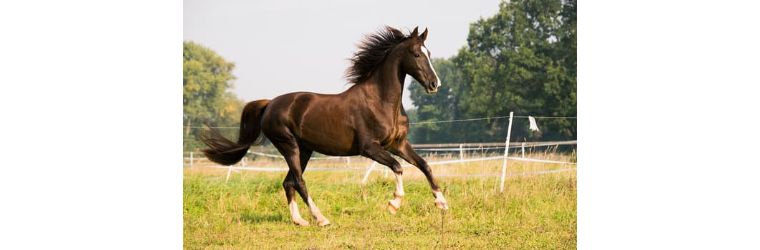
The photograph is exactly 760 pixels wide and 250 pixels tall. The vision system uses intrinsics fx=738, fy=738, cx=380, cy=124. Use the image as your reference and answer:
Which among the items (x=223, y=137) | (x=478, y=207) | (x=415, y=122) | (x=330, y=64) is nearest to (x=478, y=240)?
(x=478, y=207)

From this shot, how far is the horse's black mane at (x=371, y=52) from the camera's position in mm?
6121

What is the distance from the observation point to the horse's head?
19.1 feet

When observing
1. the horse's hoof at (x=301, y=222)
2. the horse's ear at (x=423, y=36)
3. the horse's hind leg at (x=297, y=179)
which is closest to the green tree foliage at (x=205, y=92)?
the horse's hind leg at (x=297, y=179)

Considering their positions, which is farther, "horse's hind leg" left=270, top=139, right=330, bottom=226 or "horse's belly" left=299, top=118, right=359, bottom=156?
"horse's hind leg" left=270, top=139, right=330, bottom=226

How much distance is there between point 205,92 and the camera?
6.75 m

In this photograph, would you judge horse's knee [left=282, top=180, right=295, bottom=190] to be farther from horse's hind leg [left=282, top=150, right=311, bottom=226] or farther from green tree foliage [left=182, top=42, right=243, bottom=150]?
green tree foliage [left=182, top=42, right=243, bottom=150]

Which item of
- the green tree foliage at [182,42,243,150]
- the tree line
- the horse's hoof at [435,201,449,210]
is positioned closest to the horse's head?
the tree line

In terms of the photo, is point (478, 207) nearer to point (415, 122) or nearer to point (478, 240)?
point (478, 240)

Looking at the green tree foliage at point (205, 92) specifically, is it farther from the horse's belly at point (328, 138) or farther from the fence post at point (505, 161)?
the fence post at point (505, 161)

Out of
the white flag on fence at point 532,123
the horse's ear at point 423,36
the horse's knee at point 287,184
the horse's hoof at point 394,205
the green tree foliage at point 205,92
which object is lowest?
the horse's hoof at point 394,205

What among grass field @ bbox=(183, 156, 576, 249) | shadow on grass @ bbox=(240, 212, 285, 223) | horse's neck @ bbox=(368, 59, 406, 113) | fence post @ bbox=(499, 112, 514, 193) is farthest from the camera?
fence post @ bbox=(499, 112, 514, 193)

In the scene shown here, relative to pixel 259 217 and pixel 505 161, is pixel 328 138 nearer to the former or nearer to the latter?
pixel 259 217

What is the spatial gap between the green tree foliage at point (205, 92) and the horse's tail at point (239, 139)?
0.13 m

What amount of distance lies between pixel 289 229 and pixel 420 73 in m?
1.76
